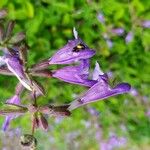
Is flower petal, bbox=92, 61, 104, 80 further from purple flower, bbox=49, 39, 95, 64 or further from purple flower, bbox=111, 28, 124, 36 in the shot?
purple flower, bbox=111, 28, 124, 36

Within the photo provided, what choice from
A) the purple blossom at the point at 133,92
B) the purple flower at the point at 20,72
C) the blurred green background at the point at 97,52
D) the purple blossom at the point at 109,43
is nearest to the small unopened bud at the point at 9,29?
the purple flower at the point at 20,72

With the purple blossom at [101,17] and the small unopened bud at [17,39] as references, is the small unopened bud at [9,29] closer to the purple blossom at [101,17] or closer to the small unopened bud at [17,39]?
the small unopened bud at [17,39]

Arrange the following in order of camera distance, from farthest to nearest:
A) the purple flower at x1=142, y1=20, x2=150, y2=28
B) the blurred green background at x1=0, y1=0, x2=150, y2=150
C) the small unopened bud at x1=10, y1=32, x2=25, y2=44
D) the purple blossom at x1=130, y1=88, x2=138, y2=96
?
the purple blossom at x1=130, y1=88, x2=138, y2=96, the purple flower at x1=142, y1=20, x2=150, y2=28, the blurred green background at x1=0, y1=0, x2=150, y2=150, the small unopened bud at x1=10, y1=32, x2=25, y2=44

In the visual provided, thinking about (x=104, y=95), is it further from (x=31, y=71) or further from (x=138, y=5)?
(x=138, y=5)

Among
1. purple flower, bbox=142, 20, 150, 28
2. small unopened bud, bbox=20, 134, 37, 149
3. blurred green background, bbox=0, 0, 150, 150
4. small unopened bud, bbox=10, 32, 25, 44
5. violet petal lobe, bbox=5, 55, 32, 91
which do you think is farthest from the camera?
purple flower, bbox=142, 20, 150, 28

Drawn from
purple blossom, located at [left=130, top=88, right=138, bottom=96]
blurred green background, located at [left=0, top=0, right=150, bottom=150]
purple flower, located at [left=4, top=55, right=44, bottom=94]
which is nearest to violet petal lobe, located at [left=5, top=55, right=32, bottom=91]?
purple flower, located at [left=4, top=55, right=44, bottom=94]

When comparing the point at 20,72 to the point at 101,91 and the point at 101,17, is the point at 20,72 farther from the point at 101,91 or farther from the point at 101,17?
the point at 101,17
